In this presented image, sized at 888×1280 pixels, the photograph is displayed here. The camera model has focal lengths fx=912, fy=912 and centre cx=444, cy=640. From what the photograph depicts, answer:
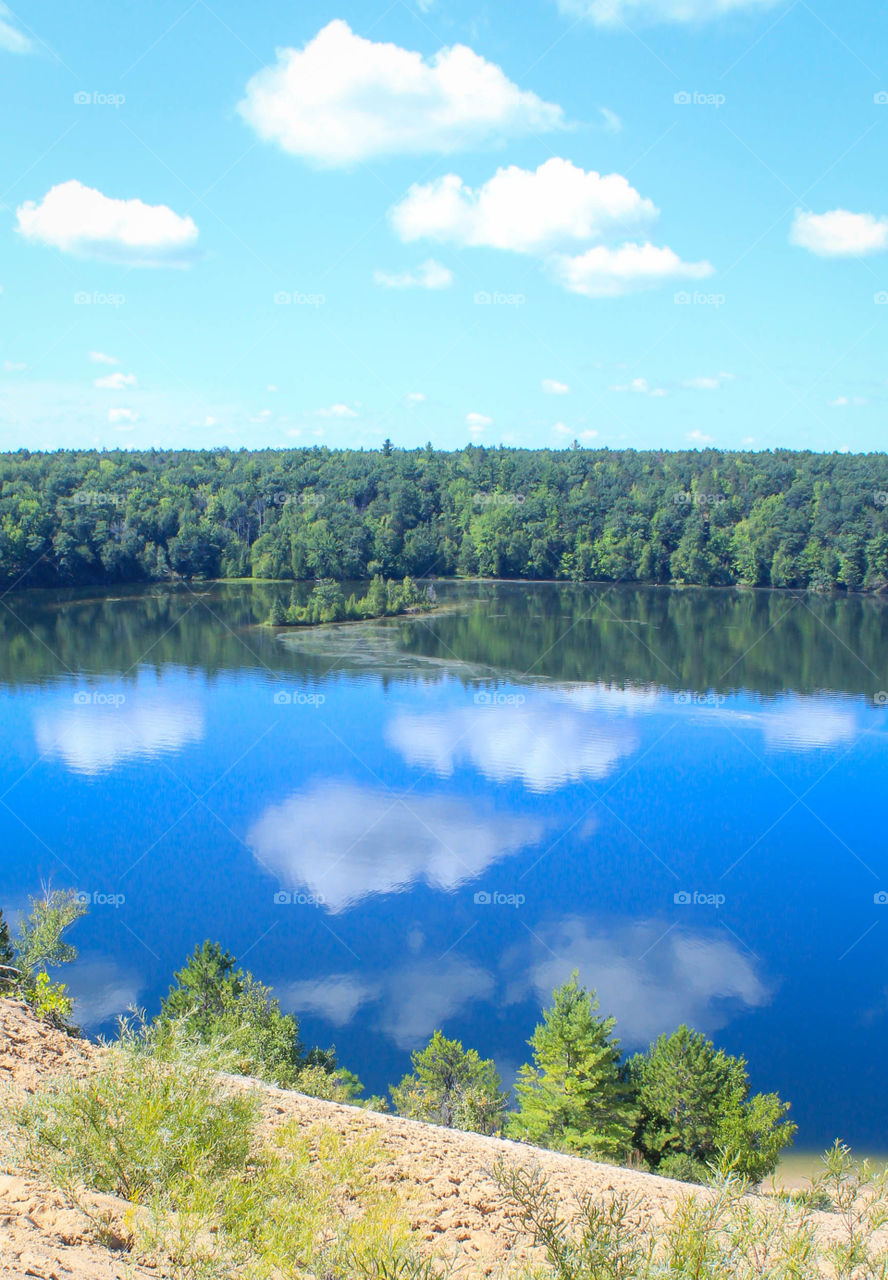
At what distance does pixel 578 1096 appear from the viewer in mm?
13273

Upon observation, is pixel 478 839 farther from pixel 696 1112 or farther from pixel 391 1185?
pixel 391 1185

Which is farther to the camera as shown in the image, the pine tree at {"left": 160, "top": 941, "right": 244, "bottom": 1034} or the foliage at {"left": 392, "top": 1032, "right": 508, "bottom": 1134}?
the pine tree at {"left": 160, "top": 941, "right": 244, "bottom": 1034}

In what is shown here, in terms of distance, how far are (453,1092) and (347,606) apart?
58.2m

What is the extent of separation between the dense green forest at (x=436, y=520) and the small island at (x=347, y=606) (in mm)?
16301

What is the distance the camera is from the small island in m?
66.5

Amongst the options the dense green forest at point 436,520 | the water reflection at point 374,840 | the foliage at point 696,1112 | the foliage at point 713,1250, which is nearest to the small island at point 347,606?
the dense green forest at point 436,520

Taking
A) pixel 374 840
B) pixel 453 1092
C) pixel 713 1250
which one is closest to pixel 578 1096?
pixel 453 1092

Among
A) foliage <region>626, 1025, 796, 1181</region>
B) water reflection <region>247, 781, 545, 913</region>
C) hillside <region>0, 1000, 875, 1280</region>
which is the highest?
hillside <region>0, 1000, 875, 1280</region>

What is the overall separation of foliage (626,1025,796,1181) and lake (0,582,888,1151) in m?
3.83

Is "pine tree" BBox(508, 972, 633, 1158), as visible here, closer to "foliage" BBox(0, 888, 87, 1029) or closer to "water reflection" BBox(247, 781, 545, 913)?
"foliage" BBox(0, 888, 87, 1029)

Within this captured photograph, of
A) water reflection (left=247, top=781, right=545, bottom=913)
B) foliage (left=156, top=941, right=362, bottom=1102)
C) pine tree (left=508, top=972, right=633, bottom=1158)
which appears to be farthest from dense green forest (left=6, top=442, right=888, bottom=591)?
pine tree (left=508, top=972, right=633, bottom=1158)

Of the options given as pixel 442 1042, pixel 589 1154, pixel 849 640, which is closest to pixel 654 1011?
pixel 442 1042

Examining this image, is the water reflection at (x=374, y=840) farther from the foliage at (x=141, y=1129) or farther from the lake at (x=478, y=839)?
the foliage at (x=141, y=1129)

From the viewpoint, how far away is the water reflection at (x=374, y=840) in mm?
25172
